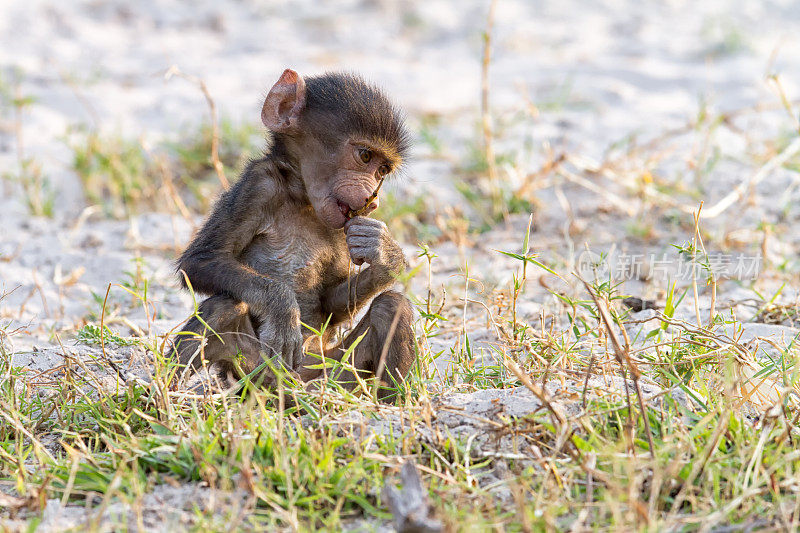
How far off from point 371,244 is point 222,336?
708 millimetres

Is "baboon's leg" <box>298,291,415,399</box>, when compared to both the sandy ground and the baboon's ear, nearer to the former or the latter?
the sandy ground

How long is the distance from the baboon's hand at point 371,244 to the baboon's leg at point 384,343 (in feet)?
0.51

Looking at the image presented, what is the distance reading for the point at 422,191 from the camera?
22.3ft

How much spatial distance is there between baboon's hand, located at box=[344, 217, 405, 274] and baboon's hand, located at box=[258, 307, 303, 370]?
365mm

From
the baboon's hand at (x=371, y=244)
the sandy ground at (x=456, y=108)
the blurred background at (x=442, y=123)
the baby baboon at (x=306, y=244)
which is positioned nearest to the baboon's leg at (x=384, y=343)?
the baby baboon at (x=306, y=244)

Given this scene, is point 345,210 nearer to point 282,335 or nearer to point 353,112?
point 353,112

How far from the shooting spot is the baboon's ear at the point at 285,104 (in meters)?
3.89

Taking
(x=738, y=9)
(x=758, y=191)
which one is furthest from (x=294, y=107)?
(x=738, y=9)

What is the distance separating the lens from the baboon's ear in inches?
153

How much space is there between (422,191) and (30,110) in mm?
3466

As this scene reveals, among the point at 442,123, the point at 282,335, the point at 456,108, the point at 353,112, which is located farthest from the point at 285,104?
the point at 456,108

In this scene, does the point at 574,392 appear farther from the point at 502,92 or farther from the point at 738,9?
the point at 738,9

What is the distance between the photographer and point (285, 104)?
3.94 m

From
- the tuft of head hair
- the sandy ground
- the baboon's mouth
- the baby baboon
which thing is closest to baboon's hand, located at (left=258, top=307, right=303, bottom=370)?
the baby baboon
